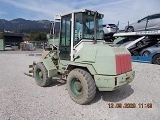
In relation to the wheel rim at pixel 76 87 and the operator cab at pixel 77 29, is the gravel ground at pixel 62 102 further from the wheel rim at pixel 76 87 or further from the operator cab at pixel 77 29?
the operator cab at pixel 77 29

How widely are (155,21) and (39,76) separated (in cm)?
835

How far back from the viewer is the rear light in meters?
4.64

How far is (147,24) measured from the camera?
11.9 metres

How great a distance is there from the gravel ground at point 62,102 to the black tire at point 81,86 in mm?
190

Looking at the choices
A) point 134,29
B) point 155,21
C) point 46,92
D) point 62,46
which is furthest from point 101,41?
point 134,29

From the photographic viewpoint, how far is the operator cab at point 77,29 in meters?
5.42

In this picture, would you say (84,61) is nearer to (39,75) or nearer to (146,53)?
(39,75)

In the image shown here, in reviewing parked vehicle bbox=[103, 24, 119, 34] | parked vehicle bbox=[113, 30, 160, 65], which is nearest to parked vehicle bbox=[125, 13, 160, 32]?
parked vehicle bbox=[113, 30, 160, 65]

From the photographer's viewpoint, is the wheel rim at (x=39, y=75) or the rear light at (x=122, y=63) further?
the wheel rim at (x=39, y=75)

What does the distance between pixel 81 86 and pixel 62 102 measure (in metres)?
0.71

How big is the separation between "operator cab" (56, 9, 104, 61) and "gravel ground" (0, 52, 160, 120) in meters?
1.35
